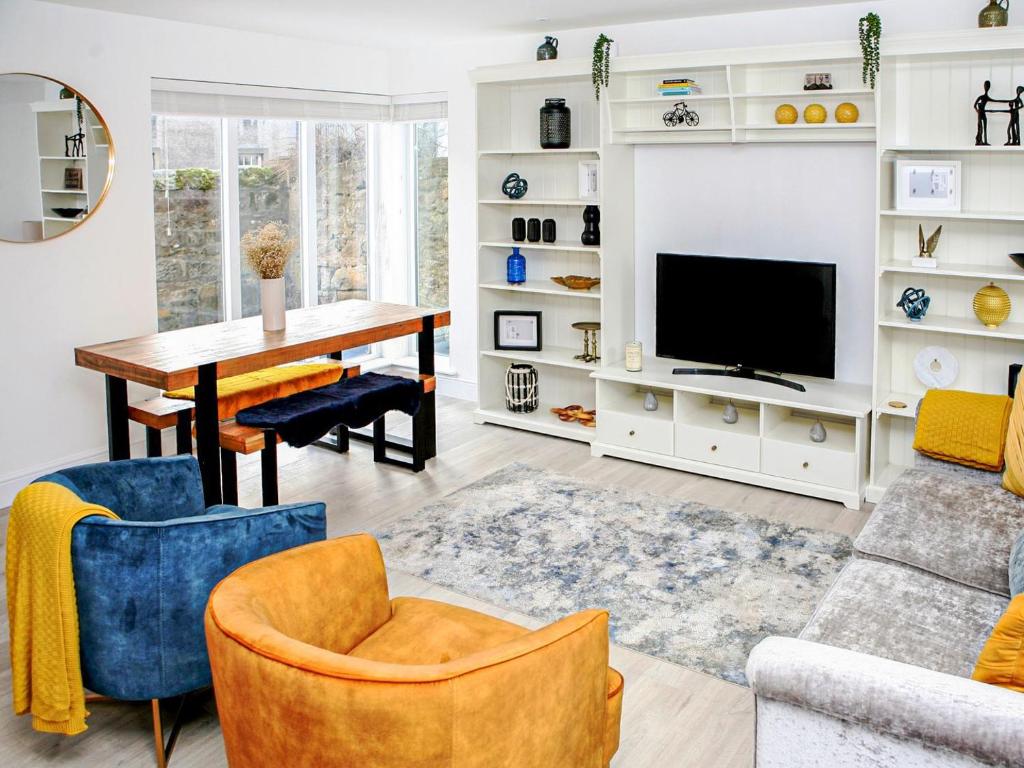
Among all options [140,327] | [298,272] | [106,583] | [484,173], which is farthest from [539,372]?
[106,583]

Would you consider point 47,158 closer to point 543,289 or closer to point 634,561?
point 543,289

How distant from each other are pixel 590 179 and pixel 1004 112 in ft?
6.91

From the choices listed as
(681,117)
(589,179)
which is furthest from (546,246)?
(681,117)

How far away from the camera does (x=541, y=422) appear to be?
19.1ft

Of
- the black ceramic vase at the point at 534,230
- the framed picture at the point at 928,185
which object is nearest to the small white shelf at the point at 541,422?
the black ceramic vase at the point at 534,230

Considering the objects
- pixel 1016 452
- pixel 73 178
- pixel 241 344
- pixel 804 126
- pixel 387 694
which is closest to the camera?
pixel 387 694

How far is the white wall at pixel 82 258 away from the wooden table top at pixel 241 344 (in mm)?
639

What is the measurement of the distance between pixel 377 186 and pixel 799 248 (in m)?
3.12

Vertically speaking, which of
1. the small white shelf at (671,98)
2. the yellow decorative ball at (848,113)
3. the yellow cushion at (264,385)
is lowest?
the yellow cushion at (264,385)

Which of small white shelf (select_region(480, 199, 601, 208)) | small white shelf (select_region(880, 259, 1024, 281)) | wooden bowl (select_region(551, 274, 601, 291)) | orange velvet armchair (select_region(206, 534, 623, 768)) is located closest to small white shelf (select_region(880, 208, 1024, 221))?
small white shelf (select_region(880, 259, 1024, 281))

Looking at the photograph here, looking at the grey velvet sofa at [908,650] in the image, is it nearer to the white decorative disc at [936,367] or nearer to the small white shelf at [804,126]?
the white decorative disc at [936,367]

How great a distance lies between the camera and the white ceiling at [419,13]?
4699 mm

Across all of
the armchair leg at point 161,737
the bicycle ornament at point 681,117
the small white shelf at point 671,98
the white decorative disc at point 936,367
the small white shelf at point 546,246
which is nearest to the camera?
the armchair leg at point 161,737

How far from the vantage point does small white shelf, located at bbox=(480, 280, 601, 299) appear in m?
5.54
